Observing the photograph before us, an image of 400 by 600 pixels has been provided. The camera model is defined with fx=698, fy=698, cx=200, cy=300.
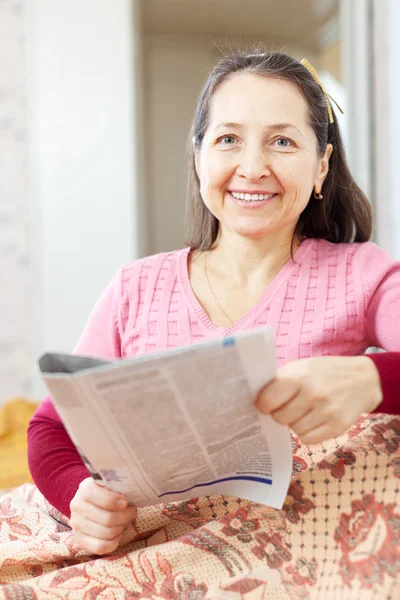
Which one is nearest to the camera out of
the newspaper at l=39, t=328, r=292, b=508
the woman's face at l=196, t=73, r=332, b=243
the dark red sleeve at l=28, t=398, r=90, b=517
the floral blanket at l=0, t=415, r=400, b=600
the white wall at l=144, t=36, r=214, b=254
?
the newspaper at l=39, t=328, r=292, b=508

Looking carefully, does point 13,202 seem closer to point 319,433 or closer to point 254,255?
point 254,255

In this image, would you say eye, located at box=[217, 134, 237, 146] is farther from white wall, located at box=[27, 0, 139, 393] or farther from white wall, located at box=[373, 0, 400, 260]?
white wall, located at box=[27, 0, 139, 393]

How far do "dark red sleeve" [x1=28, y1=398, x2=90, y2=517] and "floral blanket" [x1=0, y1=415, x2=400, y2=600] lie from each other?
0.42 feet

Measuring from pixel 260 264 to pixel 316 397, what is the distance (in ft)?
1.69

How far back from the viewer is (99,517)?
796 millimetres

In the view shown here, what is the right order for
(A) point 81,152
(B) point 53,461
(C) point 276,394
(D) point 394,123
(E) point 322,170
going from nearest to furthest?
1. (C) point 276,394
2. (B) point 53,461
3. (E) point 322,170
4. (D) point 394,123
5. (A) point 81,152

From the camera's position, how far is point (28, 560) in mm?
826

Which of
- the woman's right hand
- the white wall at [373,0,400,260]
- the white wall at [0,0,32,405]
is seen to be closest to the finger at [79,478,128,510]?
the woman's right hand

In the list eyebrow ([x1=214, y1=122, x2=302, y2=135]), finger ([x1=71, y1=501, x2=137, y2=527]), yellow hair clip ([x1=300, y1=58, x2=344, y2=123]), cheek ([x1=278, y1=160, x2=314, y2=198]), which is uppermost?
yellow hair clip ([x1=300, y1=58, x2=344, y2=123])

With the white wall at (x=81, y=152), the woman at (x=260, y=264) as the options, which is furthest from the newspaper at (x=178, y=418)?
the white wall at (x=81, y=152)

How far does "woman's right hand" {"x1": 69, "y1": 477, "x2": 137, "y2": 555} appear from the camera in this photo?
2.59 feet

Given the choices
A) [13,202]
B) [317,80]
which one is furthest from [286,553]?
[13,202]

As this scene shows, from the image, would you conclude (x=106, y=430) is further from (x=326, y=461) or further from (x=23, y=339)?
(x=23, y=339)

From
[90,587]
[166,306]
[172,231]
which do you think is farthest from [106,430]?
[172,231]
